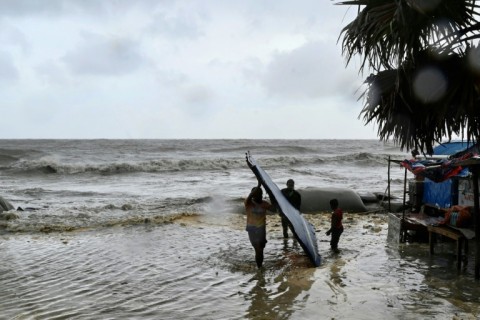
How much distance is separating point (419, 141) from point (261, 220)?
2764mm

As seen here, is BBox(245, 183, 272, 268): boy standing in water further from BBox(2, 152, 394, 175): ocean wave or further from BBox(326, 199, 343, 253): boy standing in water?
BBox(2, 152, 394, 175): ocean wave

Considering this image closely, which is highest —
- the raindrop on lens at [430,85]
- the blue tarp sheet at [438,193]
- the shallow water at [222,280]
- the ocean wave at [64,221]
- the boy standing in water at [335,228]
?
the raindrop on lens at [430,85]

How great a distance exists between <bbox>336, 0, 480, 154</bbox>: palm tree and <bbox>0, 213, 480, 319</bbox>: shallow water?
2.19 meters

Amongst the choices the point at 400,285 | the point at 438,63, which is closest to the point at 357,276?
the point at 400,285

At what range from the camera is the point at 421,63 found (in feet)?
19.5

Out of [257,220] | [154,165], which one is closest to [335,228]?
[257,220]

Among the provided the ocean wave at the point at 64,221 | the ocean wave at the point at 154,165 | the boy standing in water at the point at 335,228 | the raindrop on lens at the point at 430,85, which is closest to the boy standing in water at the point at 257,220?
the boy standing in water at the point at 335,228

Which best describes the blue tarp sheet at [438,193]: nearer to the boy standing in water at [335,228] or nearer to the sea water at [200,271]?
the sea water at [200,271]

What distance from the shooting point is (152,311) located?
5805 mm

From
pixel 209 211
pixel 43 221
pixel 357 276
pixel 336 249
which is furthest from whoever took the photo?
pixel 209 211

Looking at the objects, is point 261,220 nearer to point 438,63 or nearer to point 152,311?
point 152,311

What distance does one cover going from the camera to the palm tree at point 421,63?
17.6ft

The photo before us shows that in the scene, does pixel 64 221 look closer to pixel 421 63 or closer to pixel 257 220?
pixel 257 220

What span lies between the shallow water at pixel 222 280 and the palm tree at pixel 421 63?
7.19ft
